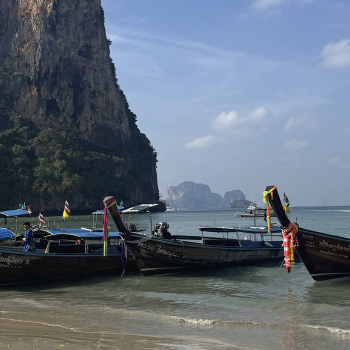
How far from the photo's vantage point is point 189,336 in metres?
8.23

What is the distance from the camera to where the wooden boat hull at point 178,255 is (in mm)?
14734

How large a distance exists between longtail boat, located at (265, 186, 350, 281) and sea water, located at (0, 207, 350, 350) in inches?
16.0

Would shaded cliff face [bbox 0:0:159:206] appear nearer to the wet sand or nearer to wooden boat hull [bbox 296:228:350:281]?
wooden boat hull [bbox 296:228:350:281]

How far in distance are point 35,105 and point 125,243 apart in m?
90.8

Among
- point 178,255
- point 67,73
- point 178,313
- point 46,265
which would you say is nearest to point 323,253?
point 178,255

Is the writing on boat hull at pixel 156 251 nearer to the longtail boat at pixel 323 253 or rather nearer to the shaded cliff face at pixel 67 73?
the longtail boat at pixel 323 253

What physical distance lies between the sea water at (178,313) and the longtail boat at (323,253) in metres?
0.41

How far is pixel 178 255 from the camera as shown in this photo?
50.6 feet

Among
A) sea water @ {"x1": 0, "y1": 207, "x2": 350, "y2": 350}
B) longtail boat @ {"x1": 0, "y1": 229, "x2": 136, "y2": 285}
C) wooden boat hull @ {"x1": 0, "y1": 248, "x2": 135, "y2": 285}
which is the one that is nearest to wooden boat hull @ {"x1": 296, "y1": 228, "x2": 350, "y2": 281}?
sea water @ {"x1": 0, "y1": 207, "x2": 350, "y2": 350}

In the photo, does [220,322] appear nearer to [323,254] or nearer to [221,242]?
[323,254]

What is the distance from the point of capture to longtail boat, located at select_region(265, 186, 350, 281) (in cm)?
1334

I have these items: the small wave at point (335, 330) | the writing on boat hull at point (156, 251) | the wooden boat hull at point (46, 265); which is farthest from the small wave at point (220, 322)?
the wooden boat hull at point (46, 265)

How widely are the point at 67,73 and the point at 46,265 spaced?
9413 centimetres

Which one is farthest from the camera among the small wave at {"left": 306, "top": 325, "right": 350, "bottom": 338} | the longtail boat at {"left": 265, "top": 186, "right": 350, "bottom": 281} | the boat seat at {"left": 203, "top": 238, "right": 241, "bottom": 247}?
the boat seat at {"left": 203, "top": 238, "right": 241, "bottom": 247}
